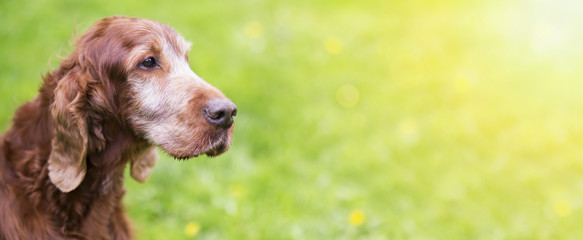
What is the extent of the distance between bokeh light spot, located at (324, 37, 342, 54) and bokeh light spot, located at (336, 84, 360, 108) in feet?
2.41

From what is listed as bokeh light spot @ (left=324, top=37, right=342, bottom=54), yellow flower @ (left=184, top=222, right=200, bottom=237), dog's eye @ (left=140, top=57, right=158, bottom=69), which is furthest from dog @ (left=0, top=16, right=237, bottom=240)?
bokeh light spot @ (left=324, top=37, right=342, bottom=54)

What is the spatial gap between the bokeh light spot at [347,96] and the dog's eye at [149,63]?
3.24 metres

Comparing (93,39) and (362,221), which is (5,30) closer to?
(93,39)

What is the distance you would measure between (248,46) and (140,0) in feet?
4.77

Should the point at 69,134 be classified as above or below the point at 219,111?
below

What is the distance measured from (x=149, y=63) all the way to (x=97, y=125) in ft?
1.37

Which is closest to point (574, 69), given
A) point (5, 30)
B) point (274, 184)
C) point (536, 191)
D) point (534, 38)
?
point (534, 38)

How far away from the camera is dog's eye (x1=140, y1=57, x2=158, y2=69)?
305 centimetres

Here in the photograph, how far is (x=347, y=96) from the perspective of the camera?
243 inches

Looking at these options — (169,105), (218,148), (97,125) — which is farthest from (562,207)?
(97,125)

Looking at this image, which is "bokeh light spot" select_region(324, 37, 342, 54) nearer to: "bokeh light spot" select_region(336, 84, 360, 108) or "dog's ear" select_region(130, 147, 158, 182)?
"bokeh light spot" select_region(336, 84, 360, 108)

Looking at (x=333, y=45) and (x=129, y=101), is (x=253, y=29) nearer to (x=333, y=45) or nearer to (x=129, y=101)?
(x=333, y=45)

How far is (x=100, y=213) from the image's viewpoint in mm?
3209

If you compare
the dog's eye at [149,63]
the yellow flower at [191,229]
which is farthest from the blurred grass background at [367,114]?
the dog's eye at [149,63]
